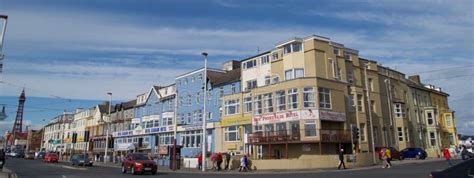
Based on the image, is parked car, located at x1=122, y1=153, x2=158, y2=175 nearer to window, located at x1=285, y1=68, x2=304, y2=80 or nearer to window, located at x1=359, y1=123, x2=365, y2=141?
window, located at x1=285, y1=68, x2=304, y2=80

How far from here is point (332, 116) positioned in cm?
3875

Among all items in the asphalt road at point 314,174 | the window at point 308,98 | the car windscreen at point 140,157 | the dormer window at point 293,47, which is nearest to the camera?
the asphalt road at point 314,174

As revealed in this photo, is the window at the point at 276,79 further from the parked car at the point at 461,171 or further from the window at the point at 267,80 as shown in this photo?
the parked car at the point at 461,171

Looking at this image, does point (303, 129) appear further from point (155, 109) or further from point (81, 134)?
point (81, 134)

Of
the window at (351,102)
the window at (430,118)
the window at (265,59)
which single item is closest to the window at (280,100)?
the window at (265,59)

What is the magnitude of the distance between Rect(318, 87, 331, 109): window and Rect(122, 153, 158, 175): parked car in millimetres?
17587

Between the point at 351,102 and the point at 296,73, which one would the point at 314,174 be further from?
the point at 351,102

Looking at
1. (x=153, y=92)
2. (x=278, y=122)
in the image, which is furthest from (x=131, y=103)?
(x=278, y=122)

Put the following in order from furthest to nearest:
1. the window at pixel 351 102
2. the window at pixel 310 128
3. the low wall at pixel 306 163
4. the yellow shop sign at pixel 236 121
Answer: the yellow shop sign at pixel 236 121
the window at pixel 351 102
the window at pixel 310 128
the low wall at pixel 306 163

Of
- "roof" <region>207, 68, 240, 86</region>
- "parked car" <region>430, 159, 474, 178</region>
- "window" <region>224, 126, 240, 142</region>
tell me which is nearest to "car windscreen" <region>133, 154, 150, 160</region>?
"window" <region>224, 126, 240, 142</region>

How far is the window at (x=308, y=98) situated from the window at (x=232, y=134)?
11.1m

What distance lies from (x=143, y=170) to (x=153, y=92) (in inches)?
1629

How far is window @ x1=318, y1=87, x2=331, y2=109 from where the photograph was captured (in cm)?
3850

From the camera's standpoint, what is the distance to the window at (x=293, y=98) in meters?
38.6
